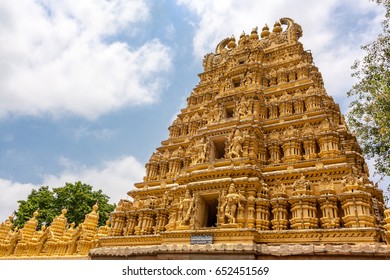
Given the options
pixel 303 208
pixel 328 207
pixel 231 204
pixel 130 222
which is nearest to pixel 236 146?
pixel 231 204

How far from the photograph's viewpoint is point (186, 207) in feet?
45.4

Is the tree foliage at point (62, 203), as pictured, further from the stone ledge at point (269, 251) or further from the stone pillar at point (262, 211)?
the stone pillar at point (262, 211)

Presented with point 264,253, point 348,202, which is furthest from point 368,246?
point 264,253

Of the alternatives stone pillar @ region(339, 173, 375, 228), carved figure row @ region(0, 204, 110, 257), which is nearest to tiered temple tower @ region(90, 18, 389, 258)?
stone pillar @ region(339, 173, 375, 228)

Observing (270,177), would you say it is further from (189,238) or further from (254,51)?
(254,51)

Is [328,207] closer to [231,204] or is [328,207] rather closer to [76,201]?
[231,204]

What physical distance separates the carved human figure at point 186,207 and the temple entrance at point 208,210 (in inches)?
23.9

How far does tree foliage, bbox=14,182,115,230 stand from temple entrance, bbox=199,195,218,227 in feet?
69.2

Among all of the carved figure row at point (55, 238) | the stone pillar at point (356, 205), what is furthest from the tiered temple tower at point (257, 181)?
the carved figure row at point (55, 238)

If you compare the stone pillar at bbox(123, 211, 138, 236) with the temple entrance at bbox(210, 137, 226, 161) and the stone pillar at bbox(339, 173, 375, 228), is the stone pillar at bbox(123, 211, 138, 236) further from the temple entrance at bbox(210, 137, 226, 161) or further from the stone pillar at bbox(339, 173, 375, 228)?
the stone pillar at bbox(339, 173, 375, 228)

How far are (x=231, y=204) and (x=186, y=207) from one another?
230 centimetres

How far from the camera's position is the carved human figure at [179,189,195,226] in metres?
13.6

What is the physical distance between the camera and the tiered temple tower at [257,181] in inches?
460
